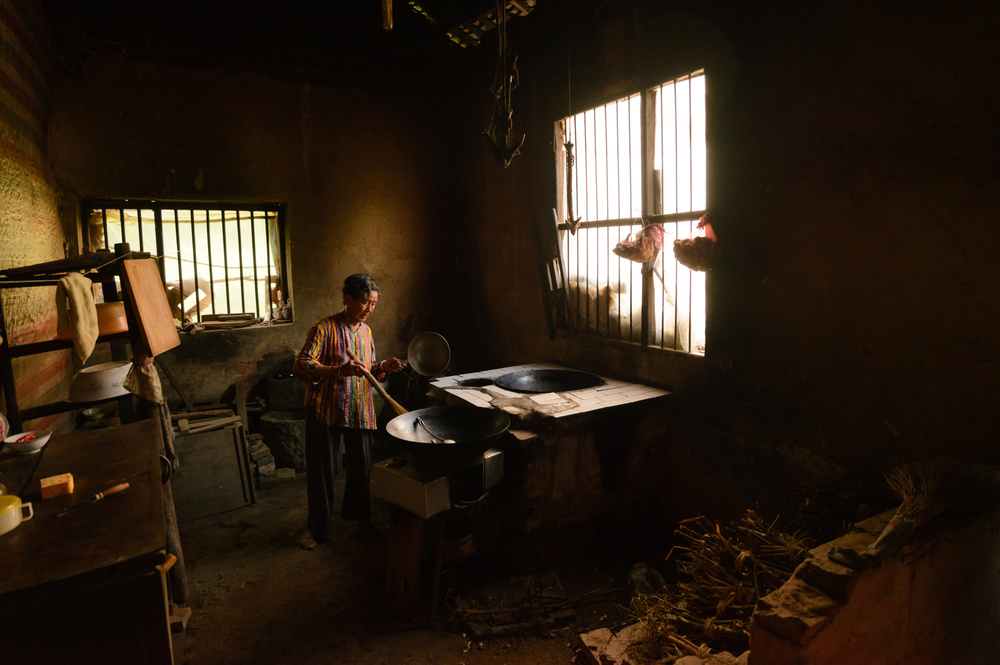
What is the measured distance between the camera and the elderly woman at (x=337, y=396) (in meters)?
4.31

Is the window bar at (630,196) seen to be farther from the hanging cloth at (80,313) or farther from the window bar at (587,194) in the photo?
the hanging cloth at (80,313)

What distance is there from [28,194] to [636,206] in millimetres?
4938

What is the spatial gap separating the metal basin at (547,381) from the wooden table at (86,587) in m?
3.07

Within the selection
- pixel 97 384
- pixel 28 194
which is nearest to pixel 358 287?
pixel 97 384

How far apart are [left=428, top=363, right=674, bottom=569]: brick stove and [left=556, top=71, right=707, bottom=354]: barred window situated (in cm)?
68

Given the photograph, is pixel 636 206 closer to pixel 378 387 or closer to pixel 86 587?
pixel 378 387

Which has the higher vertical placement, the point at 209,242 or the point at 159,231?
the point at 159,231

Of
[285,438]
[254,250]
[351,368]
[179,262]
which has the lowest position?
[285,438]

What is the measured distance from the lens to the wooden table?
5.66 ft

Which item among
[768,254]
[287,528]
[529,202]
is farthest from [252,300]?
[768,254]

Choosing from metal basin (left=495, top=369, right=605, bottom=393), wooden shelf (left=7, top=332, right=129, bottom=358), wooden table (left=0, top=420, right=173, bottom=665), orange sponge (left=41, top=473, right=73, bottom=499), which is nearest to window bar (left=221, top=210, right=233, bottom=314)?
wooden shelf (left=7, top=332, right=129, bottom=358)

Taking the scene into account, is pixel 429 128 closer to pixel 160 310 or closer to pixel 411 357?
pixel 411 357

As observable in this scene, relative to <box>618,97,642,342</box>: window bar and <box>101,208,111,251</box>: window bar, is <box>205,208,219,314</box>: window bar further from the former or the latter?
<box>618,97,642,342</box>: window bar

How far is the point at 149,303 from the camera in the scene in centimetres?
372
